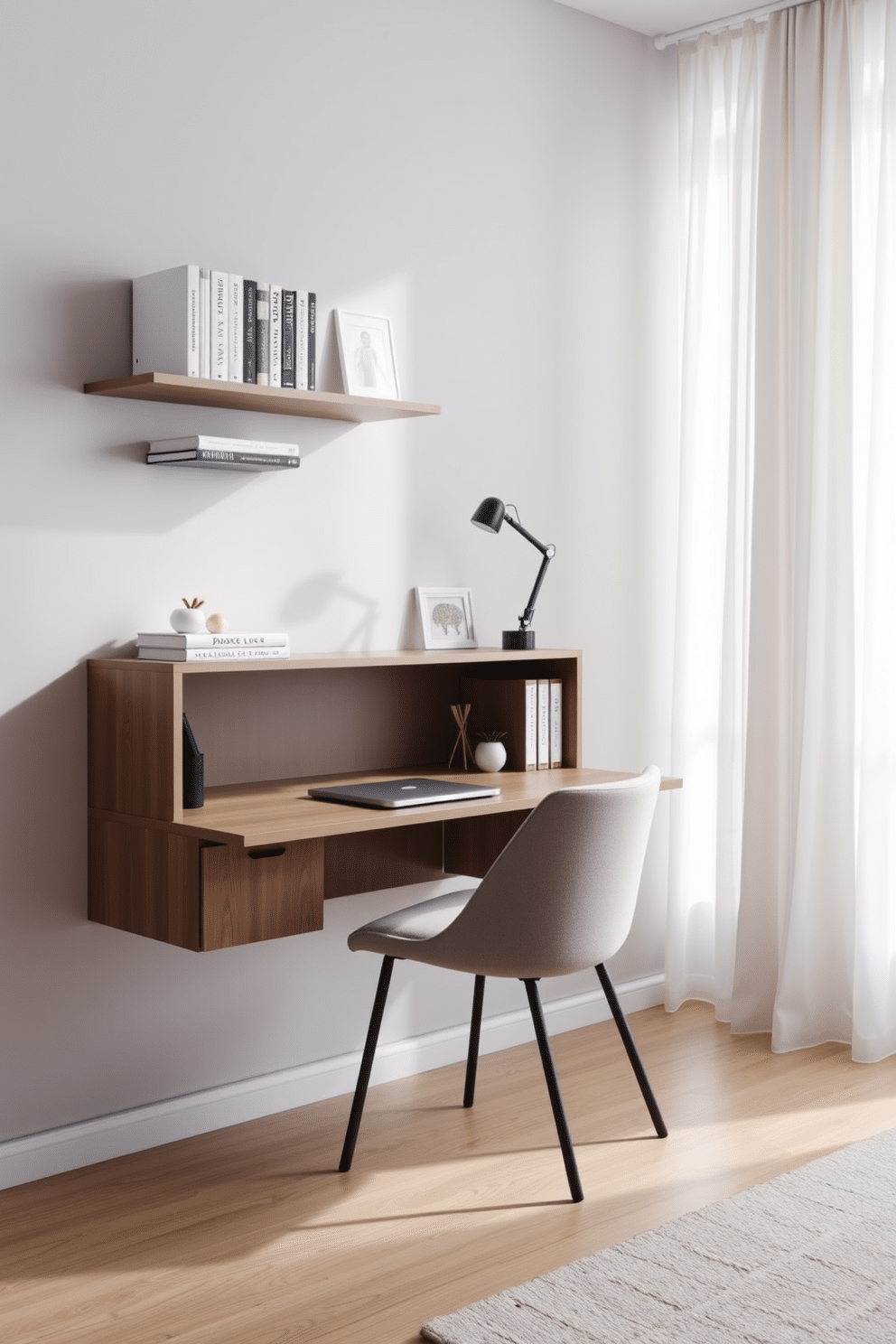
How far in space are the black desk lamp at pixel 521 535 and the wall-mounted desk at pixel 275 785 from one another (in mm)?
74

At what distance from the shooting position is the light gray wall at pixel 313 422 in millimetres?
2570

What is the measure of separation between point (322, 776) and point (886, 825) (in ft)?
4.59

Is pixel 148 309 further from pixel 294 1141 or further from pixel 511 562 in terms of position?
pixel 294 1141

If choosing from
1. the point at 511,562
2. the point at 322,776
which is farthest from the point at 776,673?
the point at 322,776

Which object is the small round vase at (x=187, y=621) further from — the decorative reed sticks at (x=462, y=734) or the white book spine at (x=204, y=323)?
the decorative reed sticks at (x=462, y=734)

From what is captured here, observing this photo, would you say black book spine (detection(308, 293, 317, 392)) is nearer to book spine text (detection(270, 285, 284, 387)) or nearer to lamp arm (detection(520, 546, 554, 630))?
book spine text (detection(270, 285, 284, 387))

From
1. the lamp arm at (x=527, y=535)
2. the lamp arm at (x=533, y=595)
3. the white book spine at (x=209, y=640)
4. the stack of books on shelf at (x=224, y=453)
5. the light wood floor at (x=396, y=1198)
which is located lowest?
the light wood floor at (x=396, y=1198)

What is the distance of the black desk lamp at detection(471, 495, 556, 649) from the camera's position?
311 cm

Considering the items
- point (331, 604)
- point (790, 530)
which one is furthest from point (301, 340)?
point (790, 530)

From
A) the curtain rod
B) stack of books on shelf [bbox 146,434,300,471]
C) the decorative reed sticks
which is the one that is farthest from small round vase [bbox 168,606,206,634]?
the curtain rod

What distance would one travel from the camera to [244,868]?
2455 millimetres

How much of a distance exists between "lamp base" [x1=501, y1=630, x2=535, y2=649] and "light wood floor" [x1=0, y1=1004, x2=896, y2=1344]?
1.00 meters

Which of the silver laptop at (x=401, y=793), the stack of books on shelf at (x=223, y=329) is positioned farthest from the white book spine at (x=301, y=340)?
the silver laptop at (x=401, y=793)

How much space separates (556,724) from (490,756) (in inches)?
8.6
